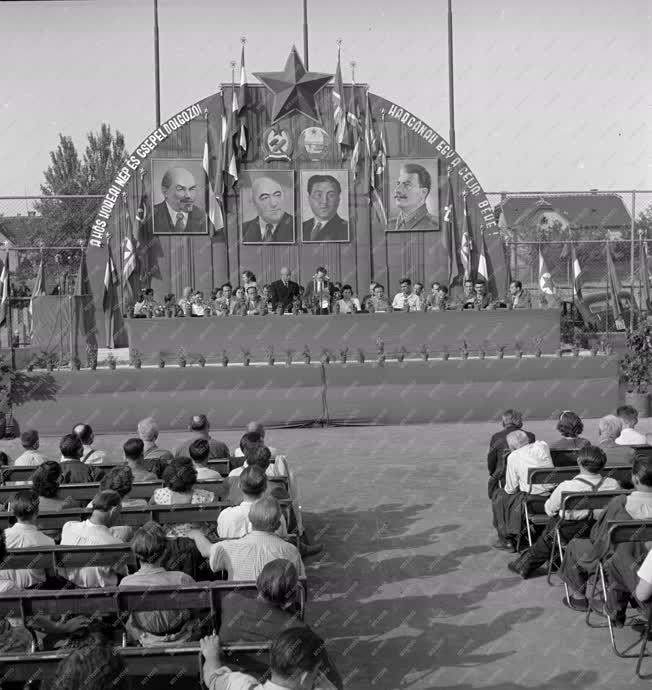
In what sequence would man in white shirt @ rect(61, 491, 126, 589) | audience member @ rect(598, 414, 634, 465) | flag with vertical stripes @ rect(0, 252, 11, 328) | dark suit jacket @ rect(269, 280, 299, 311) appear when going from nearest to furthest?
man in white shirt @ rect(61, 491, 126, 589) → audience member @ rect(598, 414, 634, 465) → dark suit jacket @ rect(269, 280, 299, 311) → flag with vertical stripes @ rect(0, 252, 11, 328)

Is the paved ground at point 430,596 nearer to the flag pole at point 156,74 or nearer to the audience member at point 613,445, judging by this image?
the audience member at point 613,445

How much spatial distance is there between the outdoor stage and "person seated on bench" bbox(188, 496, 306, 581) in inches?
424

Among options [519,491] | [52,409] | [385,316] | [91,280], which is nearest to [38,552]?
[519,491]

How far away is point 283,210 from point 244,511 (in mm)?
15462

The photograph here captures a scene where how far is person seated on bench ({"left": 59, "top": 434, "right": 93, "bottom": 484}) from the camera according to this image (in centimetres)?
862

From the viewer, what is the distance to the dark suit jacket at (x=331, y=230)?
21625 mm

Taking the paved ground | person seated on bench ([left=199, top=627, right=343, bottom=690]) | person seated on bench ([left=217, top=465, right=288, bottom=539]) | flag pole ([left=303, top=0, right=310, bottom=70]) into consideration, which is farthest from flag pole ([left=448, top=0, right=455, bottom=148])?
person seated on bench ([left=199, top=627, right=343, bottom=690])

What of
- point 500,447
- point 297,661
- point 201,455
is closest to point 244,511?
point 201,455

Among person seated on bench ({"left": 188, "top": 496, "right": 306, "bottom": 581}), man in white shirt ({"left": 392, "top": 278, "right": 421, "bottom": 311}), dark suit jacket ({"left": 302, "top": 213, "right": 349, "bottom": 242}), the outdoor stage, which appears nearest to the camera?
person seated on bench ({"left": 188, "top": 496, "right": 306, "bottom": 581})

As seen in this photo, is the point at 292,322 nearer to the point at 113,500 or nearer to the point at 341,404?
the point at 341,404

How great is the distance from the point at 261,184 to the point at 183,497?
15.0 meters

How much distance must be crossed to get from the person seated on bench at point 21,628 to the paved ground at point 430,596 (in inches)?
66.1

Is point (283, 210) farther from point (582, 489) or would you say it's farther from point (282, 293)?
point (582, 489)

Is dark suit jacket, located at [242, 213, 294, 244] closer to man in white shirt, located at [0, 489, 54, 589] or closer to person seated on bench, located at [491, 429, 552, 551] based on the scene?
person seated on bench, located at [491, 429, 552, 551]
